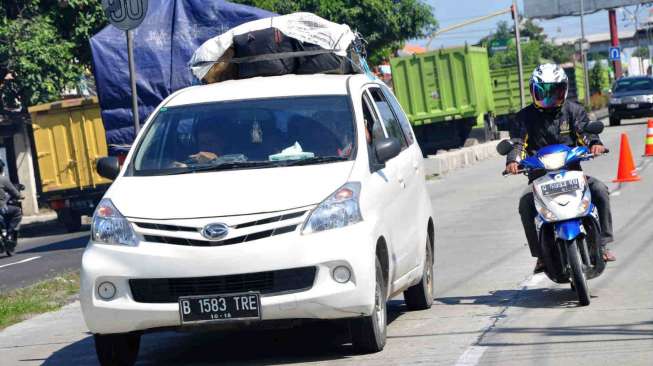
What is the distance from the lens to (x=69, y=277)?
46.0 ft

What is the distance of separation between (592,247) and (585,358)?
A: 2.28 metres

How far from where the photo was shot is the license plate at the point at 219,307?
7090 mm

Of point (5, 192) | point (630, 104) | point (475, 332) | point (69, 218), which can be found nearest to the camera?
point (475, 332)

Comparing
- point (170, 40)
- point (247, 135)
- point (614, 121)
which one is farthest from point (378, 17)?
point (247, 135)

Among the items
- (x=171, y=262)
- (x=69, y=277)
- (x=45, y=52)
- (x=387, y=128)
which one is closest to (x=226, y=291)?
(x=171, y=262)

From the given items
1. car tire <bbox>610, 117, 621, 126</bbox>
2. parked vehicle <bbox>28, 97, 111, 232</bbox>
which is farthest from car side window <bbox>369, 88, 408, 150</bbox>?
car tire <bbox>610, 117, 621, 126</bbox>

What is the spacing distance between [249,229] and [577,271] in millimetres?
2799

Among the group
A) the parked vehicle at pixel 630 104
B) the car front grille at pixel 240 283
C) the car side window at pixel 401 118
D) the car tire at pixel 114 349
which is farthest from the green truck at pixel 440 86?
the car front grille at pixel 240 283

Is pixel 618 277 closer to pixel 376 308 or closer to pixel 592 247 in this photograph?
pixel 592 247

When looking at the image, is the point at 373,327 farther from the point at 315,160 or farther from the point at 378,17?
the point at 378,17

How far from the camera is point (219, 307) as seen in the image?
713 centimetres

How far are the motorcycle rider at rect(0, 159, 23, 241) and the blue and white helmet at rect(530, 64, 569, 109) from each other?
1399 centimetres

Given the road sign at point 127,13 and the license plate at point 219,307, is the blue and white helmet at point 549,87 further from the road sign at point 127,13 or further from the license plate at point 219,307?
the road sign at point 127,13

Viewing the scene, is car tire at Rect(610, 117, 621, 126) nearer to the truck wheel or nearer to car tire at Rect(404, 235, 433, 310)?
the truck wheel
